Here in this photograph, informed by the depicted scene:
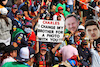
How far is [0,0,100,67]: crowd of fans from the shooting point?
3738 millimetres

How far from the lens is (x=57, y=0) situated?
5.03 metres

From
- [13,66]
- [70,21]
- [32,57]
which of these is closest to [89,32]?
[70,21]

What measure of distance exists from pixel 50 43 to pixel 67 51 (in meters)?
0.47

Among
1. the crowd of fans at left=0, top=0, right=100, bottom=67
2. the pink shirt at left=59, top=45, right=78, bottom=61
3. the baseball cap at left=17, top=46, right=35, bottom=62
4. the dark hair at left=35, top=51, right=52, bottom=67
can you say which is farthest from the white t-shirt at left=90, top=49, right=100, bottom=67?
the baseball cap at left=17, top=46, right=35, bottom=62

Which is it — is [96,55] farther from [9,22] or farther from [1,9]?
[1,9]

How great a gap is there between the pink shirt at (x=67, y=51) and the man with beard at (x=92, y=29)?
1108 mm

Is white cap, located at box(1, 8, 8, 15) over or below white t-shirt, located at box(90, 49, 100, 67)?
over

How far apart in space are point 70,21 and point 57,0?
756mm

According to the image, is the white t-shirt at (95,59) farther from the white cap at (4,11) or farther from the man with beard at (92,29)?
the white cap at (4,11)

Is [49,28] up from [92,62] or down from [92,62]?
up

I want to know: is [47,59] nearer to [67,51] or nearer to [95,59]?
[67,51]

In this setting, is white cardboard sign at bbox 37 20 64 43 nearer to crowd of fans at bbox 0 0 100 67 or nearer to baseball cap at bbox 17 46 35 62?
crowd of fans at bbox 0 0 100 67

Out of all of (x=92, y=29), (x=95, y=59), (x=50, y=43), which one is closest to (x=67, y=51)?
(x=50, y=43)

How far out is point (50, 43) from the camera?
4.23 meters
